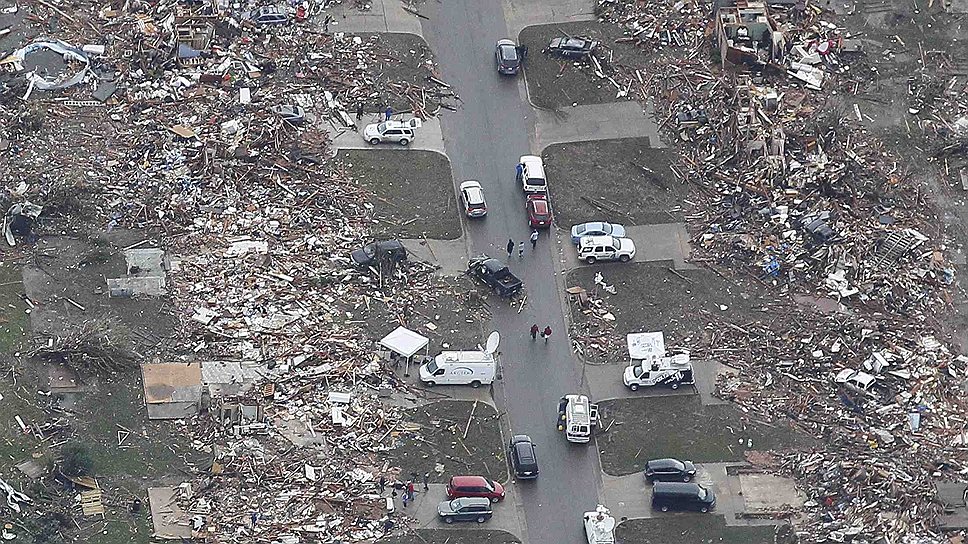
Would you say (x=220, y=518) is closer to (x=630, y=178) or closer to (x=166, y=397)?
(x=166, y=397)

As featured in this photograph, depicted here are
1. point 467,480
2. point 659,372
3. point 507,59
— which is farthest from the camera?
point 507,59

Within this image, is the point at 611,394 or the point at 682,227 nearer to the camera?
the point at 611,394

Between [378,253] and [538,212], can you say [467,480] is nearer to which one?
[378,253]

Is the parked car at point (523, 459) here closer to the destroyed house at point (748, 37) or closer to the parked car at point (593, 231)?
the parked car at point (593, 231)

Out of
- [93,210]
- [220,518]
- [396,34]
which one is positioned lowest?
[220,518]

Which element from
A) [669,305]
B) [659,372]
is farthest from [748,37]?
[659,372]

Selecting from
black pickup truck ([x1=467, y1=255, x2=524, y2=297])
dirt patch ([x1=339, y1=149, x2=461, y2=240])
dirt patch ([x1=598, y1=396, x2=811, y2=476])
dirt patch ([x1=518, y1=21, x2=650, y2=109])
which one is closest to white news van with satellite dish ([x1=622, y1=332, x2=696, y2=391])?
dirt patch ([x1=598, y1=396, x2=811, y2=476])

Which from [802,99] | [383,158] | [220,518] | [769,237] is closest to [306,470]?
[220,518]
